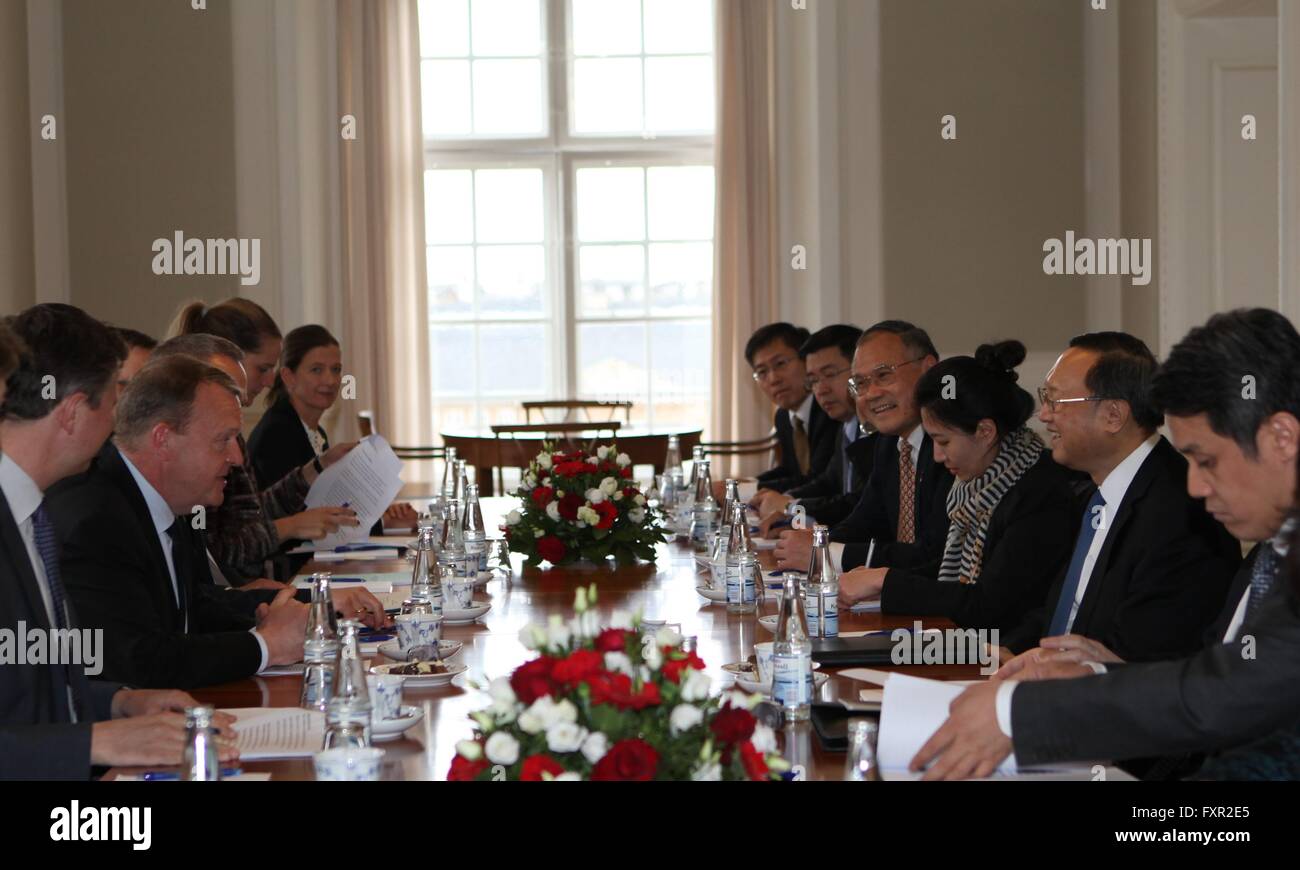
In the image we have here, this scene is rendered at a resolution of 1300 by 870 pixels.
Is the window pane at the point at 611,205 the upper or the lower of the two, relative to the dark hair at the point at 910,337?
upper

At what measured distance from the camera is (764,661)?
8.34ft

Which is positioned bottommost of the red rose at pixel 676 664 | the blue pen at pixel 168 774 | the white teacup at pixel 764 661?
the blue pen at pixel 168 774

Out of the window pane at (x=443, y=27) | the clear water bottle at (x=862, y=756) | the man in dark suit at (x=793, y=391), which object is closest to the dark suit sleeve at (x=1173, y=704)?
the clear water bottle at (x=862, y=756)

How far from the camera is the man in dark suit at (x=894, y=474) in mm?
4125

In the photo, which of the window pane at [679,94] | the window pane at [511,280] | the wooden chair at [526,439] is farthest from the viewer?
the window pane at [511,280]

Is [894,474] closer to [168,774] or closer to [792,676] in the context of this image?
[792,676]

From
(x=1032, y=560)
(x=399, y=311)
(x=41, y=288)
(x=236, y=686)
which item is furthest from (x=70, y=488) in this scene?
(x=399, y=311)

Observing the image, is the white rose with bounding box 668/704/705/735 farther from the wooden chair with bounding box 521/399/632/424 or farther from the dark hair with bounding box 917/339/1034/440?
the wooden chair with bounding box 521/399/632/424

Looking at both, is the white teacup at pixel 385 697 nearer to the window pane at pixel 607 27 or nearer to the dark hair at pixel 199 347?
the dark hair at pixel 199 347

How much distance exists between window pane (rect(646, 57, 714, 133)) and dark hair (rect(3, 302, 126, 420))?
7.29m

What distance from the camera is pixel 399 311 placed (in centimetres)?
927

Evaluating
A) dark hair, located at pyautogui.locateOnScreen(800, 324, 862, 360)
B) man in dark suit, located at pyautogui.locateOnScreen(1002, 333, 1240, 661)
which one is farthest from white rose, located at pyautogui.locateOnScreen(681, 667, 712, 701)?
dark hair, located at pyautogui.locateOnScreen(800, 324, 862, 360)

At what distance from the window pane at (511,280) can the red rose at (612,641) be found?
8107mm

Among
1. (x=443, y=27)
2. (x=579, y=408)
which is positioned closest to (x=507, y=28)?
(x=443, y=27)
